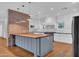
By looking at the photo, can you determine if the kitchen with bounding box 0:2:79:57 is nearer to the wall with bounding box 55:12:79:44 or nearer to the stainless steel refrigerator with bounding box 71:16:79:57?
the wall with bounding box 55:12:79:44

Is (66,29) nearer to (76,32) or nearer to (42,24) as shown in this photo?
(42,24)

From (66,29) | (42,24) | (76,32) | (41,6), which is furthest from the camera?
(42,24)

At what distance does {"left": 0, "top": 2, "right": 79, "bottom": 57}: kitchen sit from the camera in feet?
16.0

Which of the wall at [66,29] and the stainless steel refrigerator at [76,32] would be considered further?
the wall at [66,29]

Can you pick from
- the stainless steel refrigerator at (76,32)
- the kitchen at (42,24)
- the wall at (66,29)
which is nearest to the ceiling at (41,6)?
the kitchen at (42,24)

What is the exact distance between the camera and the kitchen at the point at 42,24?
487cm

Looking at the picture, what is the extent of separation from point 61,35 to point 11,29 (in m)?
3.97

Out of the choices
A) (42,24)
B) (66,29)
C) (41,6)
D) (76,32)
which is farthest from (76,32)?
(42,24)

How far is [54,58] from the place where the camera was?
13.7 feet

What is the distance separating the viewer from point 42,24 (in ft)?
37.0

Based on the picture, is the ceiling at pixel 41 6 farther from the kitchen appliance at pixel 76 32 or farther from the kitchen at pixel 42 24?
the kitchen appliance at pixel 76 32

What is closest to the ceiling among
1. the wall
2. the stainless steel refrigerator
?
the wall

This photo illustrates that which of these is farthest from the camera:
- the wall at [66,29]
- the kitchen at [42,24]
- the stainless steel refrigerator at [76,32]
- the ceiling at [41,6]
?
the wall at [66,29]

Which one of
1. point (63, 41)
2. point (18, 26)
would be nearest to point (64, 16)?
point (63, 41)
